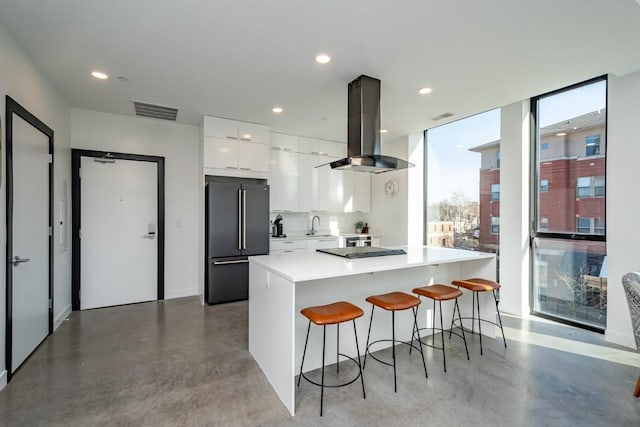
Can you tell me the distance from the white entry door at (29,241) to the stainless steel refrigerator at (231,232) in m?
1.70

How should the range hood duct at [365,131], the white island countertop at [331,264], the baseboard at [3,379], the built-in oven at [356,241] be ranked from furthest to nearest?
the built-in oven at [356,241], the range hood duct at [365,131], the baseboard at [3,379], the white island countertop at [331,264]

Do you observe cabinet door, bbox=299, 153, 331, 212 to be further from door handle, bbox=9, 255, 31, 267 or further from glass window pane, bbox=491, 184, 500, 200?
door handle, bbox=9, 255, 31, 267

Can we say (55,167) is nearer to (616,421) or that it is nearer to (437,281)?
(437,281)

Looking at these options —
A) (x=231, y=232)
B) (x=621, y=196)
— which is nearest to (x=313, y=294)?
(x=231, y=232)

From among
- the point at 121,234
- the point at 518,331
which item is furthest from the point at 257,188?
the point at 518,331

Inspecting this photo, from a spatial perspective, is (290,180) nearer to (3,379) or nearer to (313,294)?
(313,294)

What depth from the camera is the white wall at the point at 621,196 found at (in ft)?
9.46

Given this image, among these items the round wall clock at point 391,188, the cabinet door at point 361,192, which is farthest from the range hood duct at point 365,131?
the cabinet door at point 361,192

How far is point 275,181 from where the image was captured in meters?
5.14

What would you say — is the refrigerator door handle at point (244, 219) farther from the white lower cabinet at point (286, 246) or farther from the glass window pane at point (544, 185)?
the glass window pane at point (544, 185)

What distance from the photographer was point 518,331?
3311 millimetres

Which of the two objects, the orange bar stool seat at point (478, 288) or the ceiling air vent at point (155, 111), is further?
the ceiling air vent at point (155, 111)

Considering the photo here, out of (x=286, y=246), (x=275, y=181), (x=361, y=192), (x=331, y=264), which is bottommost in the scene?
(x=286, y=246)

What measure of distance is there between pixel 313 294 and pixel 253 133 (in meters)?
3.04
